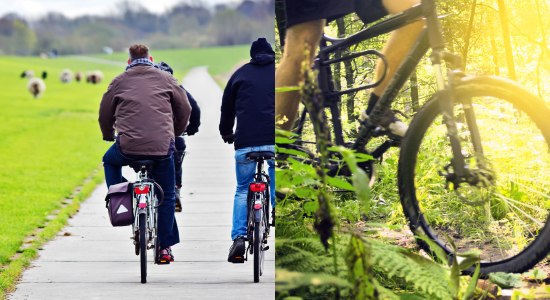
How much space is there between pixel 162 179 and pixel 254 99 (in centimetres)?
96

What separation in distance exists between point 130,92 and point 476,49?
13.1 ft

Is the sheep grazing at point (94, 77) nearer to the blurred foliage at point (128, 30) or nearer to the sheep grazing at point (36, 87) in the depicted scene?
the sheep grazing at point (36, 87)

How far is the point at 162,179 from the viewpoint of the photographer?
22.0ft

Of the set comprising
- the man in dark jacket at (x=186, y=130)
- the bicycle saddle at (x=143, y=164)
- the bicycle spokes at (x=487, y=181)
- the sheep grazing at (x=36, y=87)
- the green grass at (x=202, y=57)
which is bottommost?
the bicycle spokes at (x=487, y=181)

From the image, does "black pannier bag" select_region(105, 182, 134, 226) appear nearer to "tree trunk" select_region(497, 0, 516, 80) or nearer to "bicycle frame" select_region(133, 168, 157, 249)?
"bicycle frame" select_region(133, 168, 157, 249)

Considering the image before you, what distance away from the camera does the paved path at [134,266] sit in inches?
259

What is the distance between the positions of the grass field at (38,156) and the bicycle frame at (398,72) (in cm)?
423

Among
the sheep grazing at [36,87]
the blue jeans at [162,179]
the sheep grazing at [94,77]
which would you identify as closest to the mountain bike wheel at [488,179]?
the blue jeans at [162,179]

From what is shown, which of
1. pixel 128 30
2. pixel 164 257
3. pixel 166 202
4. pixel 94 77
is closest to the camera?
pixel 166 202

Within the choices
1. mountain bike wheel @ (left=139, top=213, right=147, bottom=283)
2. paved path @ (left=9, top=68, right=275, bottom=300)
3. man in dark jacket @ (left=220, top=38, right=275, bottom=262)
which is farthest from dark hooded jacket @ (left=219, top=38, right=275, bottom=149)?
paved path @ (left=9, top=68, right=275, bottom=300)

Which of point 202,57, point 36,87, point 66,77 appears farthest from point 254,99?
point 202,57

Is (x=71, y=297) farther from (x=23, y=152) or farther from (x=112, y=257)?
(x=23, y=152)

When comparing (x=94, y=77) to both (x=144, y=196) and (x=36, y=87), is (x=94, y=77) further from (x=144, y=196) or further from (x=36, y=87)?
(x=144, y=196)

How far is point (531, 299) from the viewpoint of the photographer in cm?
272
